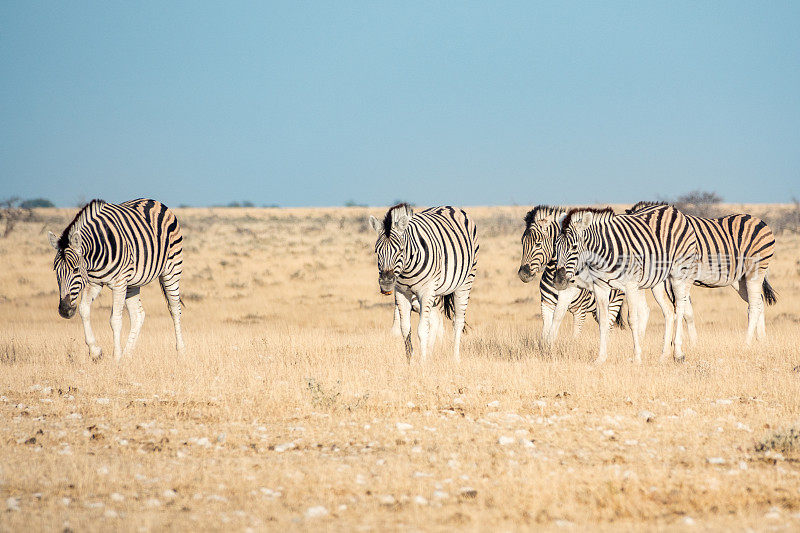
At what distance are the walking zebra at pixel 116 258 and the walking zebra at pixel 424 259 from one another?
159 inches

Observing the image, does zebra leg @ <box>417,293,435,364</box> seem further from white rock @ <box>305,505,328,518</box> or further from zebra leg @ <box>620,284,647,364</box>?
white rock @ <box>305,505,328,518</box>

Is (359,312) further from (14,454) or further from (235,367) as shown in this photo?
(14,454)

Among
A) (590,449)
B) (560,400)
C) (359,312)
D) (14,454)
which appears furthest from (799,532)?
(359,312)

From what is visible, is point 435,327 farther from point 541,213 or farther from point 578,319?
point 578,319

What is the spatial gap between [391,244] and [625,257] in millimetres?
3571

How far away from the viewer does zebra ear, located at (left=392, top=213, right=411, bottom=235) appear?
1073cm

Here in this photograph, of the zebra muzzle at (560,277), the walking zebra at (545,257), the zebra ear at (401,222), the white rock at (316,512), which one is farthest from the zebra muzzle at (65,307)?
the white rock at (316,512)

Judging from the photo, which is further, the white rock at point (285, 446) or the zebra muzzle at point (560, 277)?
the zebra muzzle at point (560, 277)

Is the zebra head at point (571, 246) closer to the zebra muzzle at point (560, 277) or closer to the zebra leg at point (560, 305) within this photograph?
the zebra muzzle at point (560, 277)

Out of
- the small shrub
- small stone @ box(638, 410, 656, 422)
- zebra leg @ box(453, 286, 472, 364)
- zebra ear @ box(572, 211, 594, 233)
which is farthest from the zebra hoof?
the small shrub

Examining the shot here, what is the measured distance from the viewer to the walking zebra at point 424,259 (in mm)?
10633

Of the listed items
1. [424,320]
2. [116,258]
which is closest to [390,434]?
[424,320]

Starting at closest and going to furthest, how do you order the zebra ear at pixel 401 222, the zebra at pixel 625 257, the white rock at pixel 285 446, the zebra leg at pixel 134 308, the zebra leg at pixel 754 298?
the white rock at pixel 285 446 < the zebra ear at pixel 401 222 < the zebra at pixel 625 257 < the zebra leg at pixel 134 308 < the zebra leg at pixel 754 298

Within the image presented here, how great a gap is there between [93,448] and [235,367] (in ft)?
14.0
